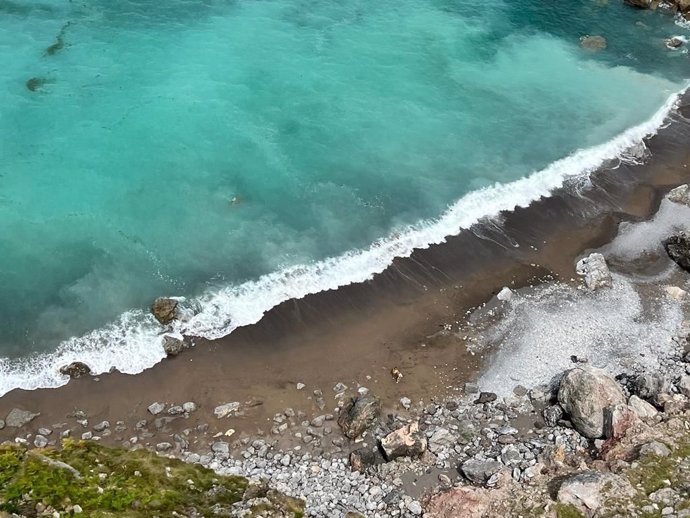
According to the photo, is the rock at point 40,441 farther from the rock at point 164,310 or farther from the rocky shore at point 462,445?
the rock at point 164,310

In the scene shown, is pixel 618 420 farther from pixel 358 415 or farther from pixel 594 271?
pixel 594 271

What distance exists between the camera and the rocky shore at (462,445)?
70.6ft

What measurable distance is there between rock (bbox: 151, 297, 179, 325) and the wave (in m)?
0.49

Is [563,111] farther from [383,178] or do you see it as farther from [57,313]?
[57,313]

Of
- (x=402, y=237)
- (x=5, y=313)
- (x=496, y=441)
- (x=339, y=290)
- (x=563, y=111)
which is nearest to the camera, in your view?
(x=496, y=441)

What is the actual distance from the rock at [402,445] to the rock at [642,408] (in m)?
9.12

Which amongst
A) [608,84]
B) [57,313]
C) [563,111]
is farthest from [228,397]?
[608,84]

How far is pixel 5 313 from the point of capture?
30.8 metres

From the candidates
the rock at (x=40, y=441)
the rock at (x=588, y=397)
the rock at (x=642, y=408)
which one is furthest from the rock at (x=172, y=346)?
the rock at (x=642, y=408)

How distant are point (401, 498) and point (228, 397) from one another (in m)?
9.29

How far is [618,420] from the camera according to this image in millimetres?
24062

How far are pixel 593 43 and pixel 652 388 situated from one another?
137 ft

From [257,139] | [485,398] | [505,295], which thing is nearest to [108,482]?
[485,398]

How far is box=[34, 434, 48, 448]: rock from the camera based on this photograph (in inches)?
983
